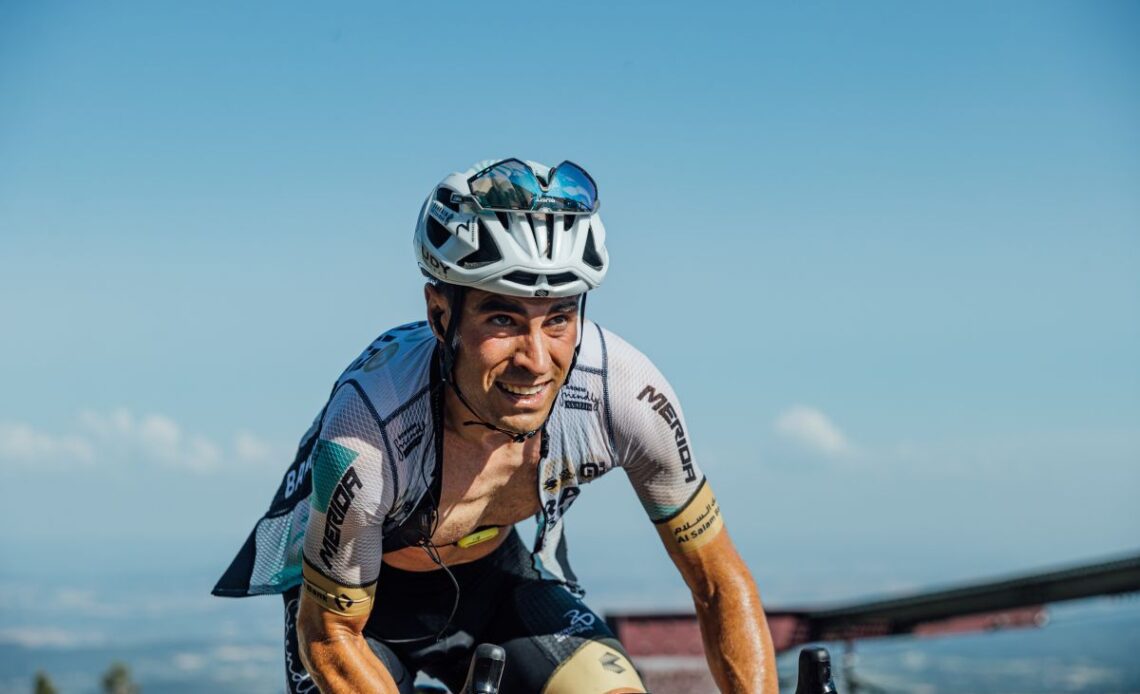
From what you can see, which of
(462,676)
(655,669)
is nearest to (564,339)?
(462,676)

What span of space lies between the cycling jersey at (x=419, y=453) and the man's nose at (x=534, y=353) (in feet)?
0.90

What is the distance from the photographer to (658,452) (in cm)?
474

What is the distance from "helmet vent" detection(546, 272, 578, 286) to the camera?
4.32m

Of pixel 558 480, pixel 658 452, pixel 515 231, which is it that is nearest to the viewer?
pixel 515 231

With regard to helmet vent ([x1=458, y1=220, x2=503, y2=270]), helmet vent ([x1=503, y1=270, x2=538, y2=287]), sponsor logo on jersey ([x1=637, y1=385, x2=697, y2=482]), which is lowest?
sponsor logo on jersey ([x1=637, y1=385, x2=697, y2=482])

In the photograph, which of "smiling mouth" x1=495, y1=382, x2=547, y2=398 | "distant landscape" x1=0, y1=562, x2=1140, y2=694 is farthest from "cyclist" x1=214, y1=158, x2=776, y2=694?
"distant landscape" x1=0, y1=562, x2=1140, y2=694

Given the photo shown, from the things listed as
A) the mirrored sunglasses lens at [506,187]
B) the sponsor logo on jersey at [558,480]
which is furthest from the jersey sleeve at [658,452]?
the mirrored sunglasses lens at [506,187]

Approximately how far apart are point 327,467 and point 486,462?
0.67 m

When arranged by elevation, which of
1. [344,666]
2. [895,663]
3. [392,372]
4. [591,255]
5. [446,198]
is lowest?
[344,666]

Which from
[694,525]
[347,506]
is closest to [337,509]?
[347,506]

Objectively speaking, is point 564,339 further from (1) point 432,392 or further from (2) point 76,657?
(2) point 76,657

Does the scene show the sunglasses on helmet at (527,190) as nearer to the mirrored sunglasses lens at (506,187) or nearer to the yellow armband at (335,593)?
the mirrored sunglasses lens at (506,187)

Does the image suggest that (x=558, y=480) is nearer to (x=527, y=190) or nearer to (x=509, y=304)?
(x=509, y=304)

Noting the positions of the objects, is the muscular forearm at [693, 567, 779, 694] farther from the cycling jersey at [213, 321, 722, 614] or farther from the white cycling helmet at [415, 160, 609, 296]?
the white cycling helmet at [415, 160, 609, 296]
